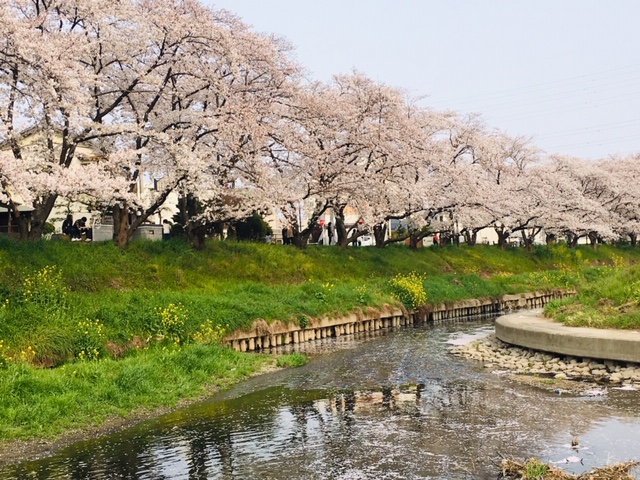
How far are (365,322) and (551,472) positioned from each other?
66.7 feet

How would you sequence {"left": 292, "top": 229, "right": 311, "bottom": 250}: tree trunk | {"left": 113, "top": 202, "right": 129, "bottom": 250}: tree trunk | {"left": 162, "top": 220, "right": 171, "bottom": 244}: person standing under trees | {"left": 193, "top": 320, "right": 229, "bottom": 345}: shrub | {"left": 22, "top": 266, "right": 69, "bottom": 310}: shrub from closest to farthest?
{"left": 22, "top": 266, "right": 69, "bottom": 310}: shrub < {"left": 193, "top": 320, "right": 229, "bottom": 345}: shrub < {"left": 113, "top": 202, "right": 129, "bottom": 250}: tree trunk < {"left": 292, "top": 229, "right": 311, "bottom": 250}: tree trunk < {"left": 162, "top": 220, "right": 171, "bottom": 244}: person standing under trees

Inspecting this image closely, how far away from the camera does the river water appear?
1107 centimetres

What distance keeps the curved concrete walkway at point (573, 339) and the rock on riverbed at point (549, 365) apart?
230 mm

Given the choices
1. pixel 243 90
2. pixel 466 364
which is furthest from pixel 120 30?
pixel 466 364

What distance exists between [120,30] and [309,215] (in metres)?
14.8

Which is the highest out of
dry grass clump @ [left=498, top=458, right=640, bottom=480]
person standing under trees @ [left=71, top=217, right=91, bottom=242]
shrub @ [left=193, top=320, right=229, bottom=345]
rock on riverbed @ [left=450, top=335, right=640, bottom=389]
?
person standing under trees @ [left=71, top=217, right=91, bottom=242]

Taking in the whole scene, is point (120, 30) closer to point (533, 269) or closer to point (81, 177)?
point (81, 177)

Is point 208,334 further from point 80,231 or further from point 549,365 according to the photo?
point 80,231

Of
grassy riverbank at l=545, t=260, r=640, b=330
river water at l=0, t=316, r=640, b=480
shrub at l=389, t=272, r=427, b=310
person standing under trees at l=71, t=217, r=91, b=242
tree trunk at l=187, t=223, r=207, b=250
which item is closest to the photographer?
river water at l=0, t=316, r=640, b=480

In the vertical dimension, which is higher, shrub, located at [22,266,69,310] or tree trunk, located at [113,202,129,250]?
tree trunk, located at [113,202,129,250]

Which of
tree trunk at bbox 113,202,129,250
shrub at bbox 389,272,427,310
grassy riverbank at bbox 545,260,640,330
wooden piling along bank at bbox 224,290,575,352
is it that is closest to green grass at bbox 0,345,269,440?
wooden piling along bank at bbox 224,290,575,352

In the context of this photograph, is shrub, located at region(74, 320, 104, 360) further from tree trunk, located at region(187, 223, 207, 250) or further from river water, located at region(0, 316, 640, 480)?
tree trunk, located at region(187, 223, 207, 250)

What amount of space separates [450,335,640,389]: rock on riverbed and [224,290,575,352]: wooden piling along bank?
6.12 metres

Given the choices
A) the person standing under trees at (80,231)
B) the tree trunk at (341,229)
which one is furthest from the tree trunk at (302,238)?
the person standing under trees at (80,231)
